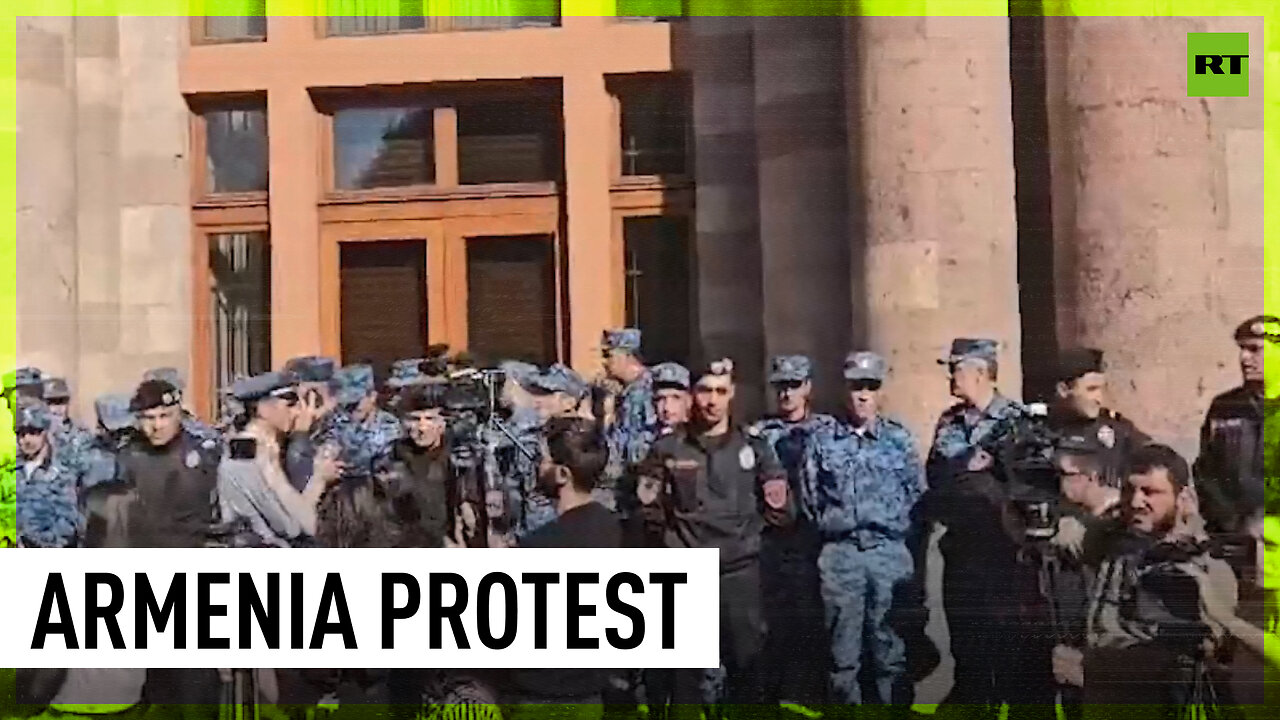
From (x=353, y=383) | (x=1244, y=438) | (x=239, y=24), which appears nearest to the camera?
(x=1244, y=438)

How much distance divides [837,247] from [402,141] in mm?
876

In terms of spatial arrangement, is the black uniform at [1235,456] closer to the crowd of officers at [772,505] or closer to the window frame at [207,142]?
the crowd of officers at [772,505]

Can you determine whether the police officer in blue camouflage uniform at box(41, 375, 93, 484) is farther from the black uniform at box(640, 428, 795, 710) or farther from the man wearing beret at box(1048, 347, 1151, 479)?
→ the man wearing beret at box(1048, 347, 1151, 479)

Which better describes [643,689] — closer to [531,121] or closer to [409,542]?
[409,542]

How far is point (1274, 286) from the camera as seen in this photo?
263 cm

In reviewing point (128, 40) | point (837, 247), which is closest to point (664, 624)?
point (837, 247)

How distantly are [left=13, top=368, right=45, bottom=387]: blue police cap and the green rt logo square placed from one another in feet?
7.47

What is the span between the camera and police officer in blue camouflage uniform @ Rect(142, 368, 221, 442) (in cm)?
275

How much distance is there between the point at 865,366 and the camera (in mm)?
2658

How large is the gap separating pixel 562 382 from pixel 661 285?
265 mm

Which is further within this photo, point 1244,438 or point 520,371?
point 520,371

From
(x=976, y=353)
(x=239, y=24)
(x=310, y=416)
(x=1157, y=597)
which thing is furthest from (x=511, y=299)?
(x=1157, y=597)

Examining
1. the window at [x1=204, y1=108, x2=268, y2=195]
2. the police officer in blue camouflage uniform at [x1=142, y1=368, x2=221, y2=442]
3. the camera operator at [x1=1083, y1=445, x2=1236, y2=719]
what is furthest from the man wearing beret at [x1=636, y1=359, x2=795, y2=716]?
the window at [x1=204, y1=108, x2=268, y2=195]
